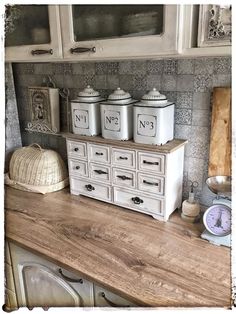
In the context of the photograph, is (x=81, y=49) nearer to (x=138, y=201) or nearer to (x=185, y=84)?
(x=185, y=84)

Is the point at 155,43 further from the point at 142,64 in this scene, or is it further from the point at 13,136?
the point at 13,136

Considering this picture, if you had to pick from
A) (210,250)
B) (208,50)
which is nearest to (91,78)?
(208,50)

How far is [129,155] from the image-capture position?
1043 mm

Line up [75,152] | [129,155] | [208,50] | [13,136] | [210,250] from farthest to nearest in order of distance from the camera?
[13,136] → [75,152] → [129,155] → [210,250] → [208,50]

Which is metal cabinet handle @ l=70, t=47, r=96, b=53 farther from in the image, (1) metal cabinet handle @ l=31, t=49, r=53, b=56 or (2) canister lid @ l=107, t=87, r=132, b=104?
(2) canister lid @ l=107, t=87, r=132, b=104

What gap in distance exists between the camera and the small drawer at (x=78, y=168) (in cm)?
119

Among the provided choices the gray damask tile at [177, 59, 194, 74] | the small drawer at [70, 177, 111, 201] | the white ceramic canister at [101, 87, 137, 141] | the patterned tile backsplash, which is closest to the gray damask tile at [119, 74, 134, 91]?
the patterned tile backsplash

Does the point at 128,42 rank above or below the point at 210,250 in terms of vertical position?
above

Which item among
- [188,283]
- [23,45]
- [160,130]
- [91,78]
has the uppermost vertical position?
[23,45]

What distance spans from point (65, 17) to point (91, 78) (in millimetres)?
359

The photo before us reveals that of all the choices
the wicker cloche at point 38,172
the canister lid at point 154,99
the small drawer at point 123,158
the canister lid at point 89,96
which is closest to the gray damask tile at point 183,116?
the canister lid at point 154,99

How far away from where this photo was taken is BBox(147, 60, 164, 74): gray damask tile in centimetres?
107

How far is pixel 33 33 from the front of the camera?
105 cm

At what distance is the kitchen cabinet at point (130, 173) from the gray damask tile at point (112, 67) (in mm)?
303
